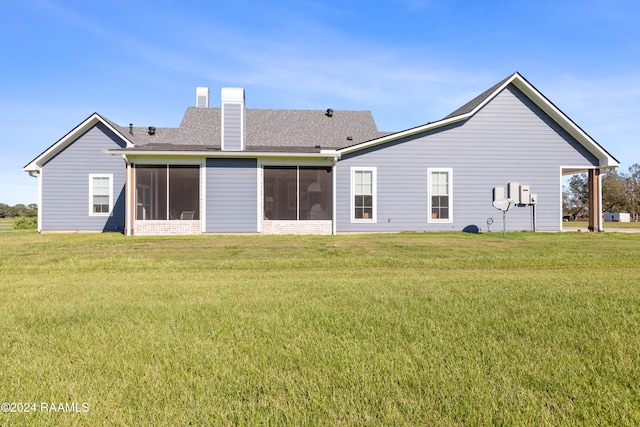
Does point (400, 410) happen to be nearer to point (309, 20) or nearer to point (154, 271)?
point (154, 271)

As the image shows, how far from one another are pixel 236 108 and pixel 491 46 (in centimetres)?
992

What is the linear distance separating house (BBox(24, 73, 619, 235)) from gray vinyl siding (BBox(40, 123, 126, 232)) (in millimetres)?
653

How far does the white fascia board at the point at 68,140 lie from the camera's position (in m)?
15.6

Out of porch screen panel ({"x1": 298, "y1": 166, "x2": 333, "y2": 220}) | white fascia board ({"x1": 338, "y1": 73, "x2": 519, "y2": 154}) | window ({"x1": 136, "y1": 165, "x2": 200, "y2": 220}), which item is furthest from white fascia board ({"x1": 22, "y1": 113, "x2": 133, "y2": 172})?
white fascia board ({"x1": 338, "y1": 73, "x2": 519, "y2": 154})

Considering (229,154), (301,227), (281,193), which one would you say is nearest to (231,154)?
(229,154)

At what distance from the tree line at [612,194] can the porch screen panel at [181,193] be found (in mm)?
55479

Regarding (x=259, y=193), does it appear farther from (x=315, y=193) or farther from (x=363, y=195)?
(x=363, y=195)

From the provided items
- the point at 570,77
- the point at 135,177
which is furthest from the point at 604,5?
the point at 135,177

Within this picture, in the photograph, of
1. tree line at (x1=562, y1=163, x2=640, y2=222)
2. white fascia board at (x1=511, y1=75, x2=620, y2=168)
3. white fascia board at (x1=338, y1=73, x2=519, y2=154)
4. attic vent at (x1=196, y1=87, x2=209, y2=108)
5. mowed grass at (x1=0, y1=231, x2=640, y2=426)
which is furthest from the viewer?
tree line at (x1=562, y1=163, x2=640, y2=222)

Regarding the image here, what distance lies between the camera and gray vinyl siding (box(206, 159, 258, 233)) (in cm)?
1442

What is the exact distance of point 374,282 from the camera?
6.18 m

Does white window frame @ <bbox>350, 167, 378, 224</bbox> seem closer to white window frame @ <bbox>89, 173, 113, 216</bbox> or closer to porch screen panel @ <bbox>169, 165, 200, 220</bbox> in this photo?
porch screen panel @ <bbox>169, 165, 200, 220</bbox>

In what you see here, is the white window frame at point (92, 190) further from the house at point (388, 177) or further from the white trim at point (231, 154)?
the white trim at point (231, 154)

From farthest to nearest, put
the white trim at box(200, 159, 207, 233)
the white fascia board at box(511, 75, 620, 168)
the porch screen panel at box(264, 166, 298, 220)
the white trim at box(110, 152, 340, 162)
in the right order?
the porch screen panel at box(264, 166, 298, 220)
the white fascia board at box(511, 75, 620, 168)
the white trim at box(200, 159, 207, 233)
the white trim at box(110, 152, 340, 162)
